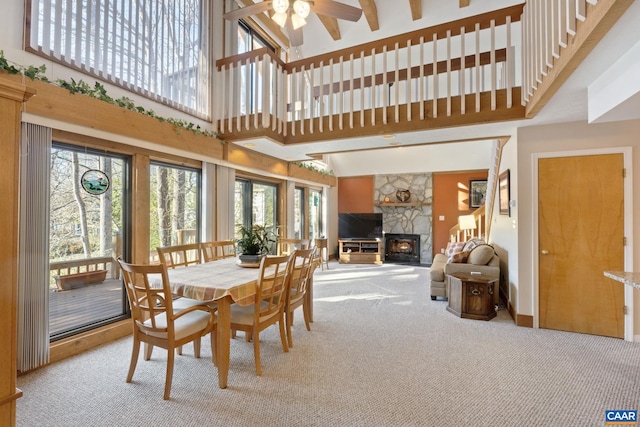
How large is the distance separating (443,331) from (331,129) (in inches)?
111

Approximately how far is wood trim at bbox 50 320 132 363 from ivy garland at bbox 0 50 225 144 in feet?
7.39

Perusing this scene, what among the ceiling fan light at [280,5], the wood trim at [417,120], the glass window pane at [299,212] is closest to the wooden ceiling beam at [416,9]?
the wood trim at [417,120]

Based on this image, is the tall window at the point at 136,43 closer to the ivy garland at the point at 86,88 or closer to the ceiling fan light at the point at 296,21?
the ivy garland at the point at 86,88

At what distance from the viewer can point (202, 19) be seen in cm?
418

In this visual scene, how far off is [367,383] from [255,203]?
3853 millimetres

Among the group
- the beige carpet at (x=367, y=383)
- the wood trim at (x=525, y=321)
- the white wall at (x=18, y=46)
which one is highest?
the white wall at (x=18, y=46)

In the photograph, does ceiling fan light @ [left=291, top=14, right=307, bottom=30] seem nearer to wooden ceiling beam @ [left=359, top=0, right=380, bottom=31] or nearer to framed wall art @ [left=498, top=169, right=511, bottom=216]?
wooden ceiling beam @ [left=359, top=0, right=380, bottom=31]

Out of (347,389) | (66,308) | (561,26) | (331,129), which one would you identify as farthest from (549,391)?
(66,308)

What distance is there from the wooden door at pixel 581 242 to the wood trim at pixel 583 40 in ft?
4.31

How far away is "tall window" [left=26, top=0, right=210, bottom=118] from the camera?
258cm

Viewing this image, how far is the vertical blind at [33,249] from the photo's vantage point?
232 centimetres

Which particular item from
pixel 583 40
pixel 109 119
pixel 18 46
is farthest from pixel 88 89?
pixel 583 40

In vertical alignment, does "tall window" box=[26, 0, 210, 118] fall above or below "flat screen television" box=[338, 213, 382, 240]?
above

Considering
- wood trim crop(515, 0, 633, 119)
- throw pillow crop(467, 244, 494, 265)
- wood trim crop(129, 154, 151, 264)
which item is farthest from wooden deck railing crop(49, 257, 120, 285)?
throw pillow crop(467, 244, 494, 265)
